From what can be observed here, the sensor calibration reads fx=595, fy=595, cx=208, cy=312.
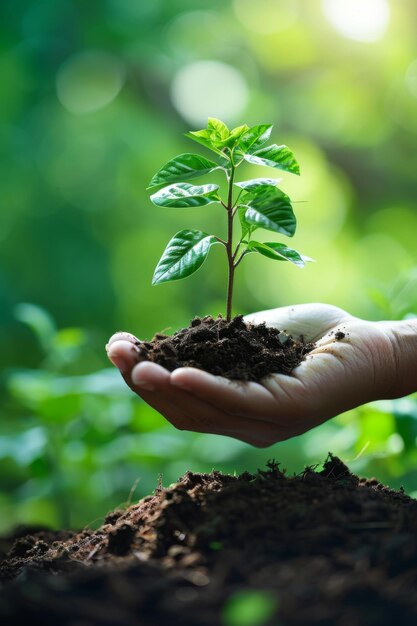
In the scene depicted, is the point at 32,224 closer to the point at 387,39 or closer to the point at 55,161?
the point at 55,161

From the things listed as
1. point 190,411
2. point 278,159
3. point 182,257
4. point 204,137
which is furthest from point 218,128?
point 190,411

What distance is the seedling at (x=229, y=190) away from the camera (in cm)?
112

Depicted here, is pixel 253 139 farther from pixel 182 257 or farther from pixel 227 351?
pixel 227 351

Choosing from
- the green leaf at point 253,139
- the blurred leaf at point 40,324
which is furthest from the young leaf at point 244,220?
the blurred leaf at point 40,324

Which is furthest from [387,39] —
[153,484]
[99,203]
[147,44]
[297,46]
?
[153,484]

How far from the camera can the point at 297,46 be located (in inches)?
145

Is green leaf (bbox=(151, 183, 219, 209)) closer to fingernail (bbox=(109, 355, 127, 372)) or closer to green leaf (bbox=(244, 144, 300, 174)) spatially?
green leaf (bbox=(244, 144, 300, 174))

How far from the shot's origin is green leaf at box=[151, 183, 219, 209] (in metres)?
1.12

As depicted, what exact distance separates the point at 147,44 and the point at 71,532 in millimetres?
2878

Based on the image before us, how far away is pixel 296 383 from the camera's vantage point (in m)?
1.12

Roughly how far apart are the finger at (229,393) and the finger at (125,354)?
12 centimetres

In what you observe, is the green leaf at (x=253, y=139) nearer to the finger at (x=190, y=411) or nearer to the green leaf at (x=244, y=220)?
the green leaf at (x=244, y=220)

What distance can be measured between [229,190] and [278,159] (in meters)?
0.11

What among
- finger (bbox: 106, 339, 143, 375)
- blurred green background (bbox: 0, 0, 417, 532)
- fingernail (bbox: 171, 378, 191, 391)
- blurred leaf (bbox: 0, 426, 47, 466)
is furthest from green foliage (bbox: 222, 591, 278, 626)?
blurred green background (bbox: 0, 0, 417, 532)
